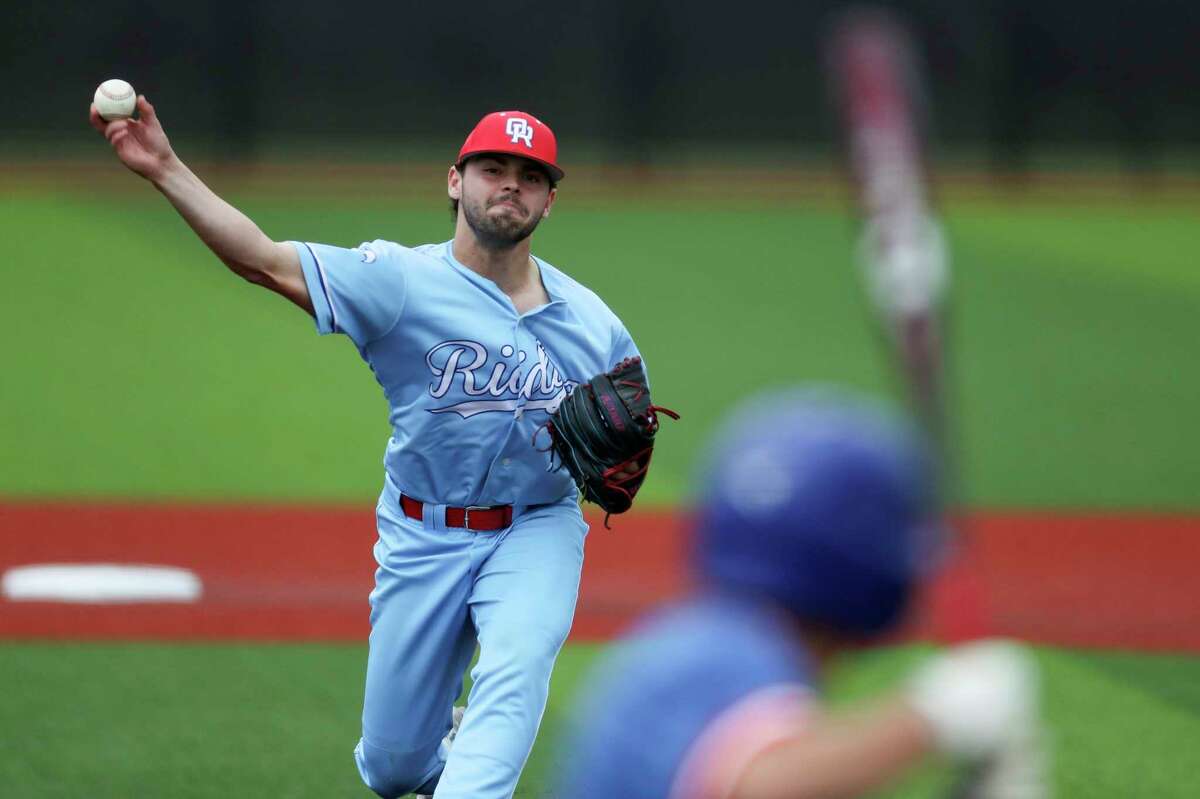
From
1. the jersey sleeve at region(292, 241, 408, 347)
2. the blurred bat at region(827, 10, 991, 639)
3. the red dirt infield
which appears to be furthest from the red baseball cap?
the red dirt infield

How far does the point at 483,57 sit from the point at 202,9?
3.58 metres

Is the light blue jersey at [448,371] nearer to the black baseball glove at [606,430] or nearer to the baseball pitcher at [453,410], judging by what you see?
the baseball pitcher at [453,410]

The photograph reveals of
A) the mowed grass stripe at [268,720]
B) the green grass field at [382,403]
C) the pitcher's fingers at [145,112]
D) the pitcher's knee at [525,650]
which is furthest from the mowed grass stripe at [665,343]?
the pitcher's knee at [525,650]

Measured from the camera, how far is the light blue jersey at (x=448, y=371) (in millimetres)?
5055

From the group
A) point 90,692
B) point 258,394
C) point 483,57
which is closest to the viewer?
point 90,692

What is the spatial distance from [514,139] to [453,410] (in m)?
0.87

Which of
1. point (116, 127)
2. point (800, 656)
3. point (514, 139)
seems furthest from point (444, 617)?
point (800, 656)

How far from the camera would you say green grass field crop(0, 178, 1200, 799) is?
256 inches

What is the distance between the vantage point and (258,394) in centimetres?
1298

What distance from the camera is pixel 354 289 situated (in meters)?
5.00

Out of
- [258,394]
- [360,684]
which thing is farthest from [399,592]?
[258,394]

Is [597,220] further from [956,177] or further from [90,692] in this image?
[90,692]

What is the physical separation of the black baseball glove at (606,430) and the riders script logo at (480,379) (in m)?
0.12

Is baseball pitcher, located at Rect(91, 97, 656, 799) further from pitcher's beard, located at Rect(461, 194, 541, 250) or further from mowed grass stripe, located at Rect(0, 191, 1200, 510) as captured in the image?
mowed grass stripe, located at Rect(0, 191, 1200, 510)
